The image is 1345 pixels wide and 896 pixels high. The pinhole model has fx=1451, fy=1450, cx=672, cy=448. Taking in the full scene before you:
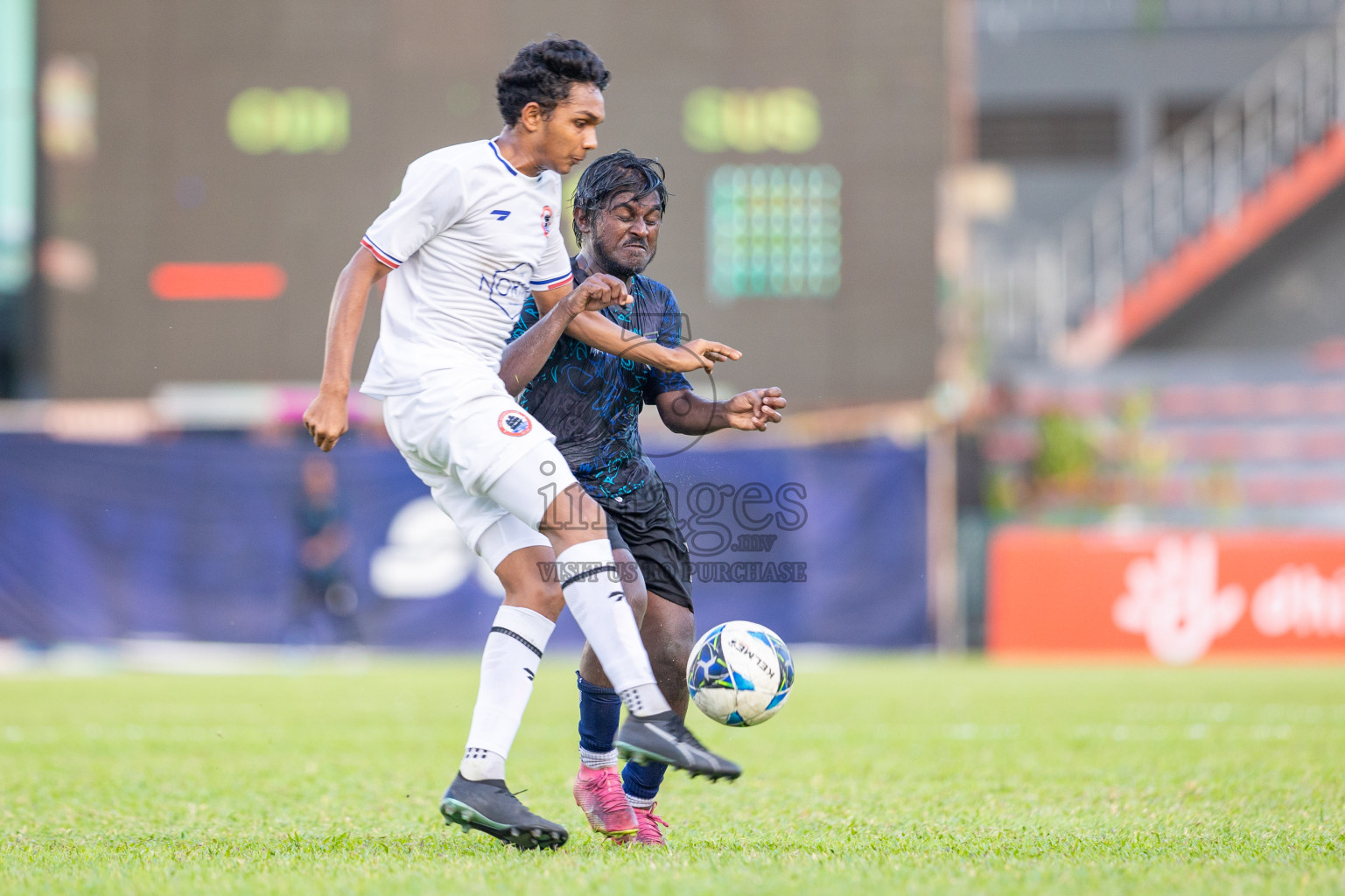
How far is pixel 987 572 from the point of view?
1344 cm

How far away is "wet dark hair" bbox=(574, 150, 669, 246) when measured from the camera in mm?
3990

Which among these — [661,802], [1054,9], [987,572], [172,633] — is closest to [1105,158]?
[1054,9]

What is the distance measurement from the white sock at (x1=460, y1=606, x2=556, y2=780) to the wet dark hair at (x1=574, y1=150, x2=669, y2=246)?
1.07 meters

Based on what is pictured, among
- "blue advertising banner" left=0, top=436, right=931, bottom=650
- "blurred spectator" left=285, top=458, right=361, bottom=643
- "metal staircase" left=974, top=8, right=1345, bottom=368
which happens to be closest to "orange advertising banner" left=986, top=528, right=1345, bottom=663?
"blue advertising banner" left=0, top=436, right=931, bottom=650

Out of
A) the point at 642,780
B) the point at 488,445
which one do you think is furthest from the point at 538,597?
the point at 642,780

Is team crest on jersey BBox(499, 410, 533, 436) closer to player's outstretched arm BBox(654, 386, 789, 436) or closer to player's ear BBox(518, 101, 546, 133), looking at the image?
player's outstretched arm BBox(654, 386, 789, 436)

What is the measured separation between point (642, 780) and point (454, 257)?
5.00ft

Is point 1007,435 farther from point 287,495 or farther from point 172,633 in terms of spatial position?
point 172,633

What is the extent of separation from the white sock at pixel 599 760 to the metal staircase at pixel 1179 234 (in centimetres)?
1618

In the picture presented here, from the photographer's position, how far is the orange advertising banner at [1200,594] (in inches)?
501

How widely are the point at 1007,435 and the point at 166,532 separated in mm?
9620

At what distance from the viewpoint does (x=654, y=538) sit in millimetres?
4062

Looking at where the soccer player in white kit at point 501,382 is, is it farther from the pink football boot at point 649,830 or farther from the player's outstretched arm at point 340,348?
the pink football boot at point 649,830

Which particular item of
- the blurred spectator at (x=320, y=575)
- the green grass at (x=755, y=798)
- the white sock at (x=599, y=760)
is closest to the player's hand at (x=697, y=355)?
the white sock at (x=599, y=760)
